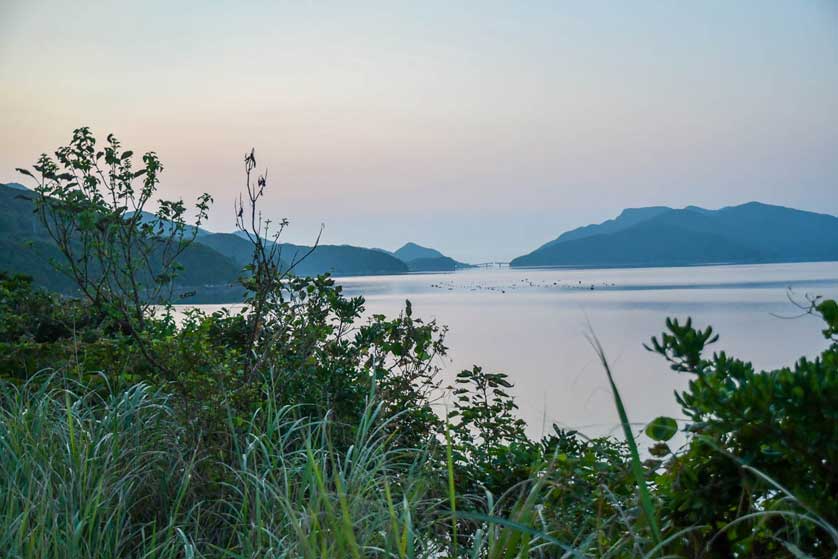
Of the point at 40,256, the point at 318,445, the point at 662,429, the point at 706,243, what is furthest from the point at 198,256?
the point at 706,243

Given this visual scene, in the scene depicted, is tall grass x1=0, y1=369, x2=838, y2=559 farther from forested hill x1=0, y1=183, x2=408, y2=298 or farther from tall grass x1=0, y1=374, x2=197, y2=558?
forested hill x1=0, y1=183, x2=408, y2=298

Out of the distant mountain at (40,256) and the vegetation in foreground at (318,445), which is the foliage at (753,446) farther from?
the distant mountain at (40,256)

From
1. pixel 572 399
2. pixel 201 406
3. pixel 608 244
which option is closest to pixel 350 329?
pixel 201 406

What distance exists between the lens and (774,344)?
16328 millimetres

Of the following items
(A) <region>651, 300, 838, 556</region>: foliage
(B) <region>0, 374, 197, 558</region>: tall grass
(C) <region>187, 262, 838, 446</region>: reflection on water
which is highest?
(A) <region>651, 300, 838, 556</region>: foliage

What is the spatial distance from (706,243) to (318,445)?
12713cm

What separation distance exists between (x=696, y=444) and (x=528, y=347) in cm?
1515

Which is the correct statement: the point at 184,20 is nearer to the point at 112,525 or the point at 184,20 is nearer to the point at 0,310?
the point at 0,310

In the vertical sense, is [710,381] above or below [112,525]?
above

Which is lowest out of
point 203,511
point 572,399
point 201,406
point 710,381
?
point 572,399

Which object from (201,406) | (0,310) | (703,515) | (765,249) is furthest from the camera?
(765,249)

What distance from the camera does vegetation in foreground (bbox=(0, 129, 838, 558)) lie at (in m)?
Result: 1.61

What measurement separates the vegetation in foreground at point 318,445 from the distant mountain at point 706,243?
11080 centimetres

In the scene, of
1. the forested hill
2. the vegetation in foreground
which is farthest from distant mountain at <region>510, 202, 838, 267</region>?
the vegetation in foreground
